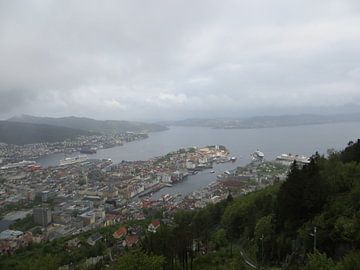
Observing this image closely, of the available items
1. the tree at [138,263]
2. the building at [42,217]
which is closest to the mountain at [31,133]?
the building at [42,217]

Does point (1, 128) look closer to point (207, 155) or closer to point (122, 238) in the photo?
point (207, 155)

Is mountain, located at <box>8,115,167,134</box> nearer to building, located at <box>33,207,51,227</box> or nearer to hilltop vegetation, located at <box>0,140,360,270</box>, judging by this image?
building, located at <box>33,207,51,227</box>

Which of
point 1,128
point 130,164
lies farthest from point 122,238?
point 1,128

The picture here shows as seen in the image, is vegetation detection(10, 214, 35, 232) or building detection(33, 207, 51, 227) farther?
building detection(33, 207, 51, 227)

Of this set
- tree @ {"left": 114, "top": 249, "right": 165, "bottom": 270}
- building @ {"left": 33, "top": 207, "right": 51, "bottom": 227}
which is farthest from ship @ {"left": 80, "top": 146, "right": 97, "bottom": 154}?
tree @ {"left": 114, "top": 249, "right": 165, "bottom": 270}

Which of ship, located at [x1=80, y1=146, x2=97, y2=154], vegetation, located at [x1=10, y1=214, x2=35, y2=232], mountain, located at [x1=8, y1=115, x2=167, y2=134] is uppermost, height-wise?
mountain, located at [x1=8, y1=115, x2=167, y2=134]

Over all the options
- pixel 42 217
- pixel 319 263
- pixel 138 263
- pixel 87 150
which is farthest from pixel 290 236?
pixel 87 150

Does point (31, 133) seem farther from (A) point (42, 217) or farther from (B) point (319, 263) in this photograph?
(B) point (319, 263)
